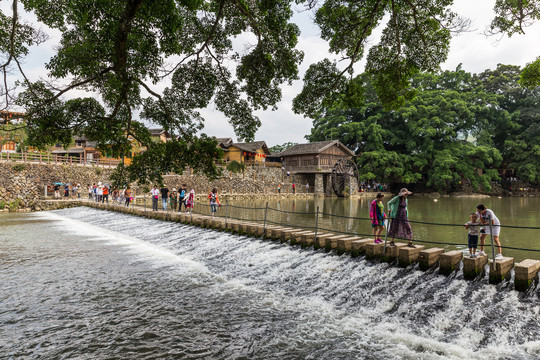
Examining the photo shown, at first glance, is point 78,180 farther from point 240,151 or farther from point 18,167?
point 240,151

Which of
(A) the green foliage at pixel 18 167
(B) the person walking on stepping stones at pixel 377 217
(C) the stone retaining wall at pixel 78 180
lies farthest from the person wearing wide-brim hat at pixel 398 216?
(A) the green foliage at pixel 18 167

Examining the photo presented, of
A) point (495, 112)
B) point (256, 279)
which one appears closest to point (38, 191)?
point (256, 279)

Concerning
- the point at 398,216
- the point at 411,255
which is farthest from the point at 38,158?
the point at 411,255

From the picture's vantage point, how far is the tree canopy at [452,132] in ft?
152

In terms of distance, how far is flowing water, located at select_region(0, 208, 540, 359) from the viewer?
4.72m

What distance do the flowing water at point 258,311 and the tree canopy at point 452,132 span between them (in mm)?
41591

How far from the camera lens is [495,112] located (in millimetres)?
48719

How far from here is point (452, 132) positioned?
47.2m

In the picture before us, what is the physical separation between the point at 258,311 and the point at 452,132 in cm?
5010

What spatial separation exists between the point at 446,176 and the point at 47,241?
46.2m

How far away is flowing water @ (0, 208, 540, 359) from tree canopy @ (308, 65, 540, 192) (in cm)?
4159

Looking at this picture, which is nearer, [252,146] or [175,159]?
[175,159]

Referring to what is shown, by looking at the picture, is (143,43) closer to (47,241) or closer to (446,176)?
(47,241)

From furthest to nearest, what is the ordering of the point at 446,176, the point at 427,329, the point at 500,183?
the point at 500,183
the point at 446,176
the point at 427,329
